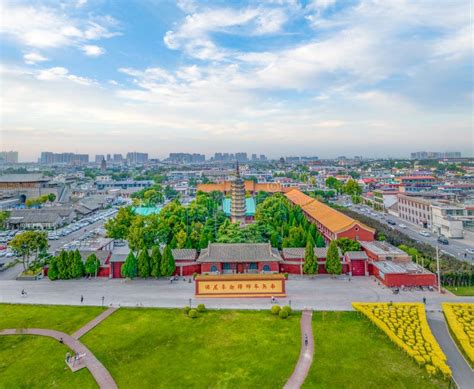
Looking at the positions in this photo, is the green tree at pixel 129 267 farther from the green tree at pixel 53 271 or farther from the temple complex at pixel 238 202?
the temple complex at pixel 238 202

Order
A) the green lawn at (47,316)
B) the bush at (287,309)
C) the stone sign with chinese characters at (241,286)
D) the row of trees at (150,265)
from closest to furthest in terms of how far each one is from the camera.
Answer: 1. the green lawn at (47,316)
2. the bush at (287,309)
3. the stone sign with chinese characters at (241,286)
4. the row of trees at (150,265)

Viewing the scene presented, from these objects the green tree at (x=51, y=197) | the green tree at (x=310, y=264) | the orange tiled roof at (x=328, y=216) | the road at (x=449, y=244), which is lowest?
the road at (x=449, y=244)

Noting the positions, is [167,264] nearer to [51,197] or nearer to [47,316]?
[47,316]

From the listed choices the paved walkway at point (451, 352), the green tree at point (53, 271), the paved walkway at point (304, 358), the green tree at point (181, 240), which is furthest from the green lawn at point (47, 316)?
the paved walkway at point (451, 352)

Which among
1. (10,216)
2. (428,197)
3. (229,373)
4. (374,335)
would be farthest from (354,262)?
(10,216)

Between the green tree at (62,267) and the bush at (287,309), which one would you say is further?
the green tree at (62,267)

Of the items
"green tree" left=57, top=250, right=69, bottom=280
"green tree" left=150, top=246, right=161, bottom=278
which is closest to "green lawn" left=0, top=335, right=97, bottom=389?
"green tree" left=57, top=250, right=69, bottom=280

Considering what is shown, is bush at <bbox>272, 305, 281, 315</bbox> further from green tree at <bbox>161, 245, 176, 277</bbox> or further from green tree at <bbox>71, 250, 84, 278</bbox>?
green tree at <bbox>71, 250, 84, 278</bbox>
